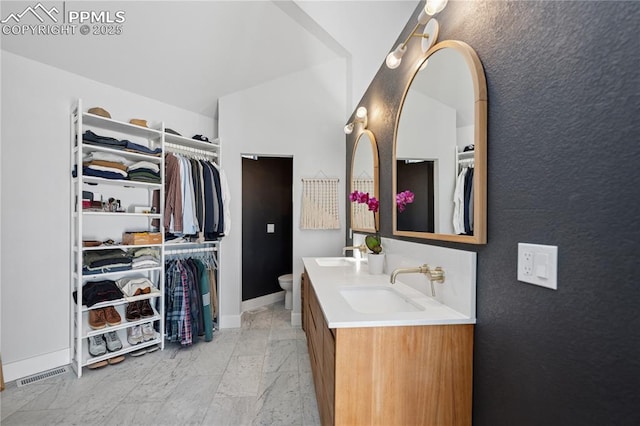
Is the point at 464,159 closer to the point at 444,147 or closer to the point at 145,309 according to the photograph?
the point at 444,147

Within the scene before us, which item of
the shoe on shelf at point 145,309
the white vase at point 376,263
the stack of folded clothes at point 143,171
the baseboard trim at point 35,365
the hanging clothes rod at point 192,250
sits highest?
the stack of folded clothes at point 143,171

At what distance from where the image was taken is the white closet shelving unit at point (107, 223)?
211 centimetres

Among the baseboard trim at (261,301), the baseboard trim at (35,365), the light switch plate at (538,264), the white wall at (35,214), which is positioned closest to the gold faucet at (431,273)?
the light switch plate at (538,264)

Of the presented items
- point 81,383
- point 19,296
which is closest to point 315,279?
point 81,383

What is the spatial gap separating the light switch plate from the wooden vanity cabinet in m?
0.34

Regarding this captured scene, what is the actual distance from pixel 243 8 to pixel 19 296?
9.31 feet

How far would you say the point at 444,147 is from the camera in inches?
49.1

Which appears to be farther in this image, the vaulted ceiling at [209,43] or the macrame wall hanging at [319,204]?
the macrame wall hanging at [319,204]

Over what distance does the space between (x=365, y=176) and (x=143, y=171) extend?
1.97 meters

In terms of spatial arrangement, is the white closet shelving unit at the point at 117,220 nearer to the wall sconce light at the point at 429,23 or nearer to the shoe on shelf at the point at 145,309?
the shoe on shelf at the point at 145,309

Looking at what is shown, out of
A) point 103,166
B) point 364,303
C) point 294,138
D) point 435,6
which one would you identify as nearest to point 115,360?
point 103,166

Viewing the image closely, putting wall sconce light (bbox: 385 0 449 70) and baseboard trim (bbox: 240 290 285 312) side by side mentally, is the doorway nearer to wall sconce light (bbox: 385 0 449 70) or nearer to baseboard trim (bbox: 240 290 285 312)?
baseboard trim (bbox: 240 290 285 312)

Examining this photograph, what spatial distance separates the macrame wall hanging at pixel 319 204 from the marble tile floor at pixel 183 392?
4.30ft

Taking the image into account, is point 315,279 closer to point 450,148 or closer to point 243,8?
point 450,148
